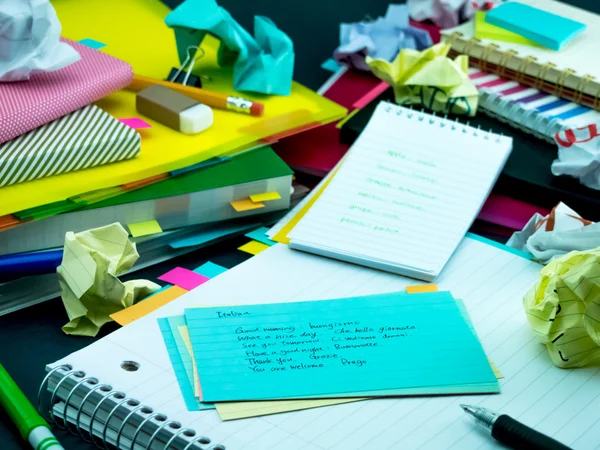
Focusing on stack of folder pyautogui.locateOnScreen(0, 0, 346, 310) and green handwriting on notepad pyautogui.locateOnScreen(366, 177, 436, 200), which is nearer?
stack of folder pyautogui.locateOnScreen(0, 0, 346, 310)

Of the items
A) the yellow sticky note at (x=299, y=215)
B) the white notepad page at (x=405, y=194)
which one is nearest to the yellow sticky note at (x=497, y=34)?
the white notepad page at (x=405, y=194)

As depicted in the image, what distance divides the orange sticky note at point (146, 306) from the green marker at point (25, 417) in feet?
0.35

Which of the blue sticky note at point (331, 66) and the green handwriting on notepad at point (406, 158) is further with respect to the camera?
the blue sticky note at point (331, 66)

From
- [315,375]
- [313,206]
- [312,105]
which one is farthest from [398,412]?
[312,105]

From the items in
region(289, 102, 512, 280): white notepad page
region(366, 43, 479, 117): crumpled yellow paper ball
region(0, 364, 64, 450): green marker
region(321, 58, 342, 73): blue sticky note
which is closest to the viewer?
region(0, 364, 64, 450): green marker

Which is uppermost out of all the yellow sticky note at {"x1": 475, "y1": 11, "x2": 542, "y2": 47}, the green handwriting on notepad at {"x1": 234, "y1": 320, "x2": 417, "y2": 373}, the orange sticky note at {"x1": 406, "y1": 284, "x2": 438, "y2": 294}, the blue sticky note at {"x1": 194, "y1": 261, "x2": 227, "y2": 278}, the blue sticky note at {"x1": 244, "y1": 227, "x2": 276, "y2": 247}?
the yellow sticky note at {"x1": 475, "y1": 11, "x2": 542, "y2": 47}

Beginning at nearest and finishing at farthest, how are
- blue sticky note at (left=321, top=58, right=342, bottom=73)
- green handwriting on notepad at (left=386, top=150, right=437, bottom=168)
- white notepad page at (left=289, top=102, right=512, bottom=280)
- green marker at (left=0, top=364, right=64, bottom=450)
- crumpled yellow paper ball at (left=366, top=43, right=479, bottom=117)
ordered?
green marker at (left=0, top=364, right=64, bottom=450) < white notepad page at (left=289, top=102, right=512, bottom=280) < green handwriting on notepad at (left=386, top=150, right=437, bottom=168) < crumpled yellow paper ball at (left=366, top=43, right=479, bottom=117) < blue sticky note at (left=321, top=58, right=342, bottom=73)

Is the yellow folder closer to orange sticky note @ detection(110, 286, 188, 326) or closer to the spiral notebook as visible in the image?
orange sticky note @ detection(110, 286, 188, 326)

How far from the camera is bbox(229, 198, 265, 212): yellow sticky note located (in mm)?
882

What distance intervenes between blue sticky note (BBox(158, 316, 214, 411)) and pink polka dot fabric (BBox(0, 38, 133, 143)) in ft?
0.83

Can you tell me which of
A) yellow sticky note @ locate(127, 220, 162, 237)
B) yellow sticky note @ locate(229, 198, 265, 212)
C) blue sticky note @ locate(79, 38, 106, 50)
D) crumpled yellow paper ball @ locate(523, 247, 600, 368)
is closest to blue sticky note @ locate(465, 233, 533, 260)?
crumpled yellow paper ball @ locate(523, 247, 600, 368)

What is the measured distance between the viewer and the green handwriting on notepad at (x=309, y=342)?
70 cm

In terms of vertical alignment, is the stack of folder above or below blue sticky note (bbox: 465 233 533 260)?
above

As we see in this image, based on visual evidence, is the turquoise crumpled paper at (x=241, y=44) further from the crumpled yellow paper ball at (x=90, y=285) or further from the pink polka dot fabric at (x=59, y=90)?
the crumpled yellow paper ball at (x=90, y=285)
